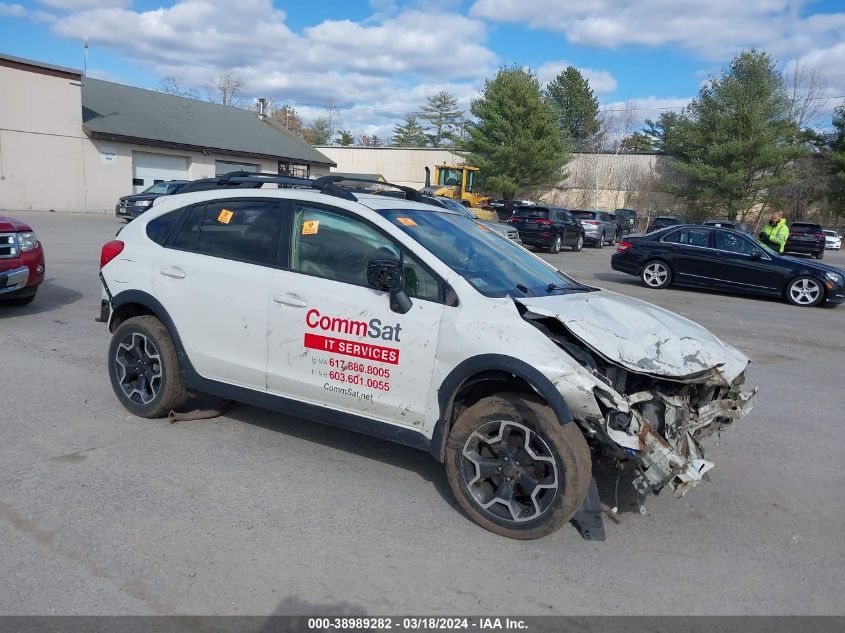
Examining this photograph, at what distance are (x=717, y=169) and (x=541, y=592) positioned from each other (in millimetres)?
46395

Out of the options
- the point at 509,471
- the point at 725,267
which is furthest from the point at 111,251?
the point at 725,267

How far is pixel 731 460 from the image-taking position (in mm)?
5059

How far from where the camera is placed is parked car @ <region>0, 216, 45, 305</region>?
8.23 meters

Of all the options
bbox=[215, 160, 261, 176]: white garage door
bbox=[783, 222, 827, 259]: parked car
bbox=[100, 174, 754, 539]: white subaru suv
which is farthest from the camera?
bbox=[215, 160, 261, 176]: white garage door

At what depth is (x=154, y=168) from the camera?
34969 mm

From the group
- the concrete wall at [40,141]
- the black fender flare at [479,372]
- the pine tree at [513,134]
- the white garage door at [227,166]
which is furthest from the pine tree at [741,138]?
the black fender flare at [479,372]

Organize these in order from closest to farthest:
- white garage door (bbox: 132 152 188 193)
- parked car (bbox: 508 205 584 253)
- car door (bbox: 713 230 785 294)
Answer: car door (bbox: 713 230 785 294)
parked car (bbox: 508 205 584 253)
white garage door (bbox: 132 152 188 193)

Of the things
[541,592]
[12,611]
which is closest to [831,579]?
[541,592]

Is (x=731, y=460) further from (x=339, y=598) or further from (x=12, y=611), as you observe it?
(x=12, y=611)

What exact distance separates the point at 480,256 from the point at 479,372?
1.09m

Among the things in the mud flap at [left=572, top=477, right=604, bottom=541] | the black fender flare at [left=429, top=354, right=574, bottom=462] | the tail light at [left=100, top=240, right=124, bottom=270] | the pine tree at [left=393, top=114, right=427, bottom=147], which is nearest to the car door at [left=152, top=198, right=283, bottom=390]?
the tail light at [left=100, top=240, right=124, bottom=270]

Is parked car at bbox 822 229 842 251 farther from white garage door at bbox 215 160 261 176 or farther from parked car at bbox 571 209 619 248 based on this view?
white garage door at bbox 215 160 261 176

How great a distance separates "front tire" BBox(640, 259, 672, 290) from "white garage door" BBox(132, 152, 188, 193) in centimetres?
2624

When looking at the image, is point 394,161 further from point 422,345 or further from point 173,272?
point 422,345
